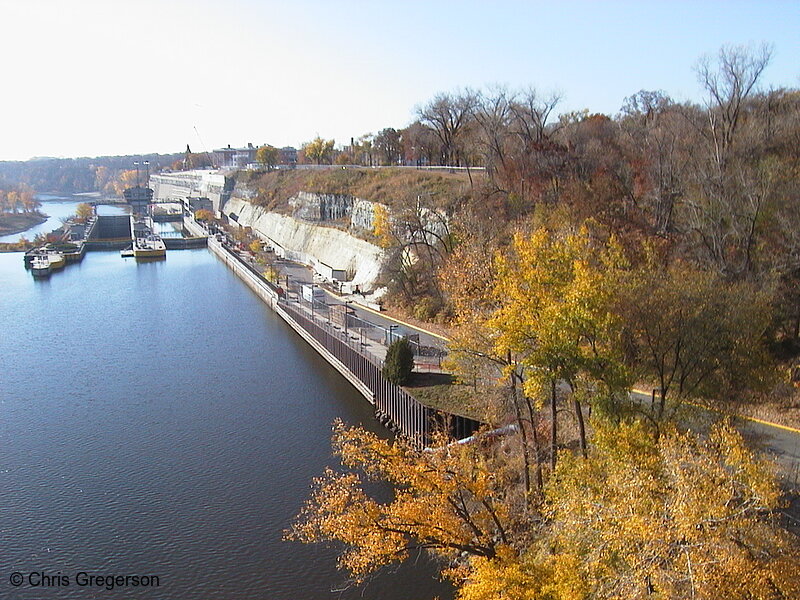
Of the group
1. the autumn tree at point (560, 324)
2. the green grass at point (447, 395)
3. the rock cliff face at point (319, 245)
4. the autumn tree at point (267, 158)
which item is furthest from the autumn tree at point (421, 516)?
the autumn tree at point (267, 158)

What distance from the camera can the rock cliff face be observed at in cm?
5322

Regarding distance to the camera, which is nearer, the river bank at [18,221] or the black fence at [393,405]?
the black fence at [393,405]

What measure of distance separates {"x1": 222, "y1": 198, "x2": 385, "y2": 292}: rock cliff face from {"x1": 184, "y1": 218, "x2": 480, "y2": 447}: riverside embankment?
632 centimetres

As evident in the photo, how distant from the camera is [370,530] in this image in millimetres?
13422

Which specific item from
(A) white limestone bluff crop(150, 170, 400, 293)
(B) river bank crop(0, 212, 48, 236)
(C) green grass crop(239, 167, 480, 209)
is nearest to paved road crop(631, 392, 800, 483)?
(C) green grass crop(239, 167, 480, 209)

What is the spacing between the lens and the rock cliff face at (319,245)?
5322 centimetres

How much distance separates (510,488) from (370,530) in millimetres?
7011

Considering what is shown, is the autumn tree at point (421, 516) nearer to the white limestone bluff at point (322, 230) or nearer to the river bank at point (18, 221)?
the white limestone bluff at point (322, 230)

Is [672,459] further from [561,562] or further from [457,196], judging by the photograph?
[457,196]

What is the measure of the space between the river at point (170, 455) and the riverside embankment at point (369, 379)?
772 mm

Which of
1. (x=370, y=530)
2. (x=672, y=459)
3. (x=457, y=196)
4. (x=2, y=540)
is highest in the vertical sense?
(x=457, y=196)

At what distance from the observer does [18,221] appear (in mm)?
142250

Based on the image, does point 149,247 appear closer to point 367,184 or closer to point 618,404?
point 367,184

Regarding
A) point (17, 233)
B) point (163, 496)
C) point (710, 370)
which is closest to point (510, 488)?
point (710, 370)
